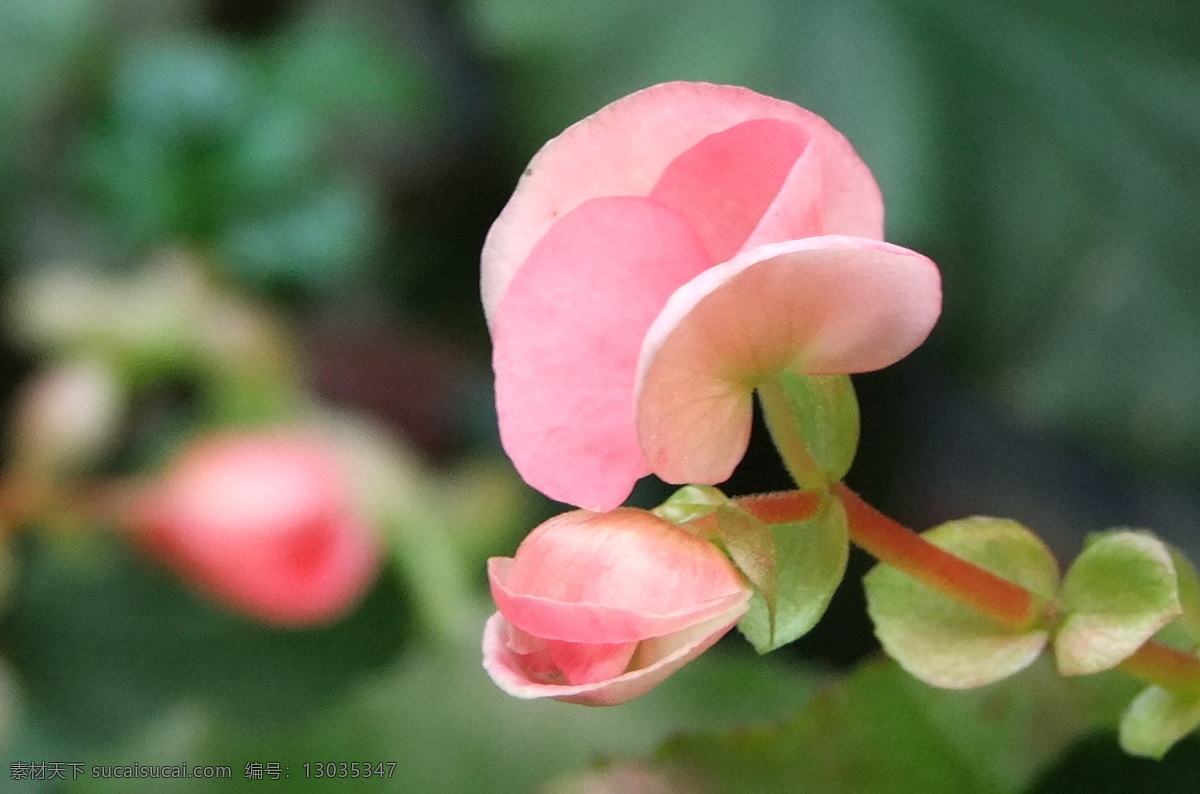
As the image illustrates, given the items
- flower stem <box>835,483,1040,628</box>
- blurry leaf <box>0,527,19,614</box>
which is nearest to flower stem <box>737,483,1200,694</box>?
flower stem <box>835,483,1040,628</box>

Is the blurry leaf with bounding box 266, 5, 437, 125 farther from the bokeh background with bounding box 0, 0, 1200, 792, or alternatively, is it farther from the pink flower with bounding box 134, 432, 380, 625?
the pink flower with bounding box 134, 432, 380, 625

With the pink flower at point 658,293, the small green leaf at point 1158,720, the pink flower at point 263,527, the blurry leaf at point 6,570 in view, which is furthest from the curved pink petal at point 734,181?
the blurry leaf at point 6,570

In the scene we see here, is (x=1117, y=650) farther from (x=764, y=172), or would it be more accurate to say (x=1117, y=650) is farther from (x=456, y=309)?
(x=456, y=309)

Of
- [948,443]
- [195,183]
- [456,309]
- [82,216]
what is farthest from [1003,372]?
[82,216]

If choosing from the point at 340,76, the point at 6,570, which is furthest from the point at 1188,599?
the point at 340,76

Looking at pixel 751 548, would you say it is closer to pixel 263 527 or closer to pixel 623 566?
pixel 623 566
